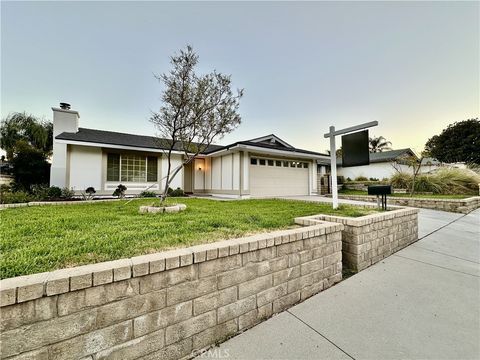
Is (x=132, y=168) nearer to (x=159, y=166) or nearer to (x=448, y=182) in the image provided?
(x=159, y=166)

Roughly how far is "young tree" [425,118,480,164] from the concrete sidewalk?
31.7 m

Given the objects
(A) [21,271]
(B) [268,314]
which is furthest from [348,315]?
(A) [21,271]

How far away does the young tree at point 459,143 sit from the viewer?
944 inches

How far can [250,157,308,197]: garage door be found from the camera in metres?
11.4

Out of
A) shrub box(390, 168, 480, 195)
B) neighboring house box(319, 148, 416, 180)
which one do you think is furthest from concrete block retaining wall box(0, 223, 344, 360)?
neighboring house box(319, 148, 416, 180)

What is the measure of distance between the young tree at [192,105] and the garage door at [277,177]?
523 cm

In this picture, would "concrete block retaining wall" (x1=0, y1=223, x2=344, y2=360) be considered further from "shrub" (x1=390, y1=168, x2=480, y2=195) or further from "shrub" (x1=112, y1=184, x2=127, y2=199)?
"shrub" (x1=390, y1=168, x2=480, y2=195)

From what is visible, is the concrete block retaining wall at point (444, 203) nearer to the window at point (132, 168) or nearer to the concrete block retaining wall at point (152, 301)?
the concrete block retaining wall at point (152, 301)

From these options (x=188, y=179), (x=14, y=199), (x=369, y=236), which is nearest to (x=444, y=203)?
(x=369, y=236)

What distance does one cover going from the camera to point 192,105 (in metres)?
5.61

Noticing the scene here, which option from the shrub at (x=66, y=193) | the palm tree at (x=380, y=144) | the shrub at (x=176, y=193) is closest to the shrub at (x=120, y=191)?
the shrub at (x=66, y=193)

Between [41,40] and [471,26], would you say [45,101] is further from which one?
[471,26]

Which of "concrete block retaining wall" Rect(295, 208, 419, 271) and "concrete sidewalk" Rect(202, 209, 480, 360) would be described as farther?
"concrete block retaining wall" Rect(295, 208, 419, 271)

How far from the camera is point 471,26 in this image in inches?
300
